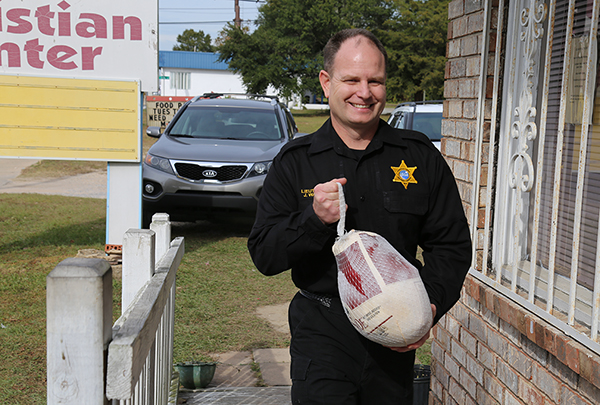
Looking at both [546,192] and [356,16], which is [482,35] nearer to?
[546,192]

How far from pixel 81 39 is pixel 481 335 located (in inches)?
214

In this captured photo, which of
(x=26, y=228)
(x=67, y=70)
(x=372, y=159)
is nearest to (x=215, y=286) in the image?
(x=67, y=70)

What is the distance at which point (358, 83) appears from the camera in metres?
2.38

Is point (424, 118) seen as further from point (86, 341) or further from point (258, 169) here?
point (86, 341)

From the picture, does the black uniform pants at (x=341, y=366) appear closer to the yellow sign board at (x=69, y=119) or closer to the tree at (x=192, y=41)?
the yellow sign board at (x=69, y=119)

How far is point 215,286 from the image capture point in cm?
699

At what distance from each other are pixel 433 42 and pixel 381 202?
5098 cm

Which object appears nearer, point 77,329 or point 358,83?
point 77,329

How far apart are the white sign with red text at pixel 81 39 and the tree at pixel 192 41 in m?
102

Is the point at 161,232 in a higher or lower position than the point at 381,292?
lower

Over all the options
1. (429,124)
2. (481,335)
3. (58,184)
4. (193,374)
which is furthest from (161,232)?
(58,184)

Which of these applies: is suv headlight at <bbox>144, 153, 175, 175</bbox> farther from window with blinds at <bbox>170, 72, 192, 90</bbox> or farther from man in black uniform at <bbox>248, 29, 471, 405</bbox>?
window with blinds at <bbox>170, 72, 192, 90</bbox>

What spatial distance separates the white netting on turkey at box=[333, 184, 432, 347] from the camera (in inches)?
81.8

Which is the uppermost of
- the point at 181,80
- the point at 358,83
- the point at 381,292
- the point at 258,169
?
the point at 181,80
